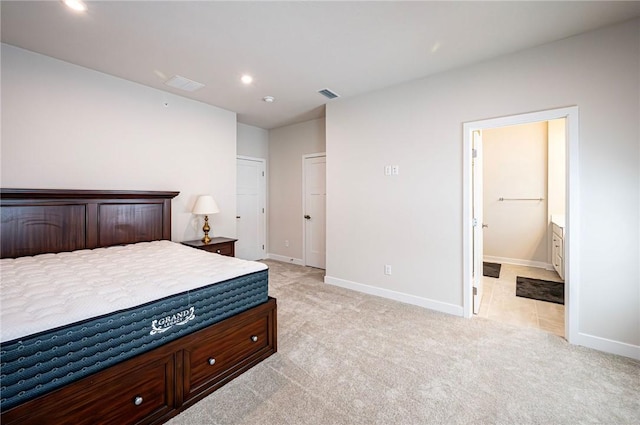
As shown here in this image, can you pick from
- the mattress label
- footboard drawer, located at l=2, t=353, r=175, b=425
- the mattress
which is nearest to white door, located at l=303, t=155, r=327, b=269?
the mattress

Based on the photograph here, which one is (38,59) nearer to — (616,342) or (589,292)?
(589,292)

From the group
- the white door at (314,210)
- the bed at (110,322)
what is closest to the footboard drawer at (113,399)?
the bed at (110,322)

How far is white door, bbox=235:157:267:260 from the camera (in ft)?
16.4

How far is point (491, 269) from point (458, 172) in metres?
2.81

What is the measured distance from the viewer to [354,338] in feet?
7.91

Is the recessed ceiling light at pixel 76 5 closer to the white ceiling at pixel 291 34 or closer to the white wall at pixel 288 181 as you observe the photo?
the white ceiling at pixel 291 34

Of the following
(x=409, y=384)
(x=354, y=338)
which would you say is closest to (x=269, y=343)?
(x=354, y=338)

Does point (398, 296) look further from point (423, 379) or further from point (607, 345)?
point (607, 345)

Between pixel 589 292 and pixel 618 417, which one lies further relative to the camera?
pixel 589 292

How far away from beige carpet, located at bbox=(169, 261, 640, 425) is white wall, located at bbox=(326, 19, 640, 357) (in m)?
0.46

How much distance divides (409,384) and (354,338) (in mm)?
661

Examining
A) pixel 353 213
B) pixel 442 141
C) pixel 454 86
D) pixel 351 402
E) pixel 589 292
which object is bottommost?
pixel 351 402

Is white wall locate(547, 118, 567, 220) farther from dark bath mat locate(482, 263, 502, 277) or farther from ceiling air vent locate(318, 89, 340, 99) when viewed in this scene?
ceiling air vent locate(318, 89, 340, 99)

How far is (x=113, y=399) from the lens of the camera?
1.34 metres
